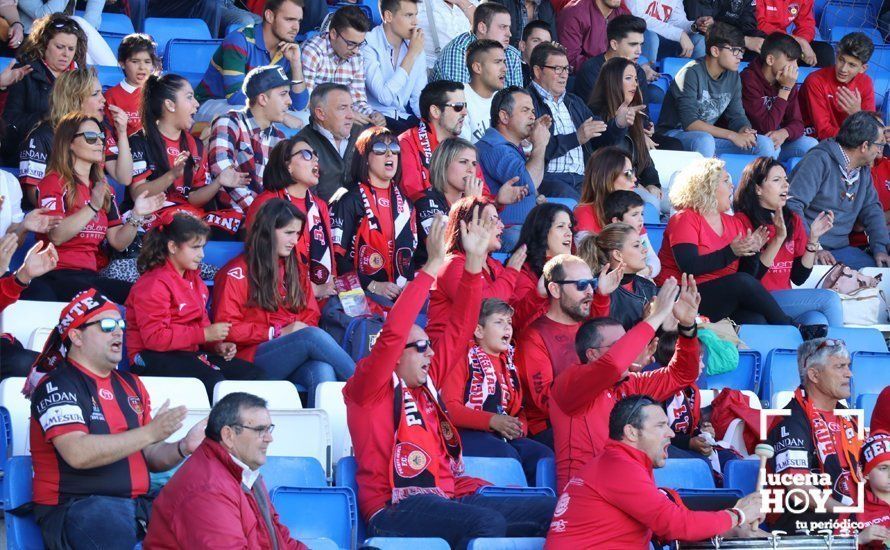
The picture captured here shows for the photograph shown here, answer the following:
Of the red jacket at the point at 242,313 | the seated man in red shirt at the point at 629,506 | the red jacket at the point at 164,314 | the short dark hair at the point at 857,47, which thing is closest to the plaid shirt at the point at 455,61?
the short dark hair at the point at 857,47

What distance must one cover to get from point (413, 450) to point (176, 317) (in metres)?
1.41

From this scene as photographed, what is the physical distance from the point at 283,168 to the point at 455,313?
4.95ft

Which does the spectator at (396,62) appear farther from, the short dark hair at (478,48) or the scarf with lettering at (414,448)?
the scarf with lettering at (414,448)

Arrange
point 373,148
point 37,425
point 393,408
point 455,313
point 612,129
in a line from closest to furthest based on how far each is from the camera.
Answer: point 37,425
point 393,408
point 455,313
point 373,148
point 612,129

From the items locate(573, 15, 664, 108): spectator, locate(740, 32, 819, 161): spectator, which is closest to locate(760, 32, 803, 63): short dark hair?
locate(740, 32, 819, 161): spectator

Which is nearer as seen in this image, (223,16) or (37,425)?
(37,425)

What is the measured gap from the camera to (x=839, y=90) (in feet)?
33.3

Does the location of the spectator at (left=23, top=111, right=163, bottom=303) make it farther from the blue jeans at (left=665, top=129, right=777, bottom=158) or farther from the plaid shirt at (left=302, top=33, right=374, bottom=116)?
the blue jeans at (left=665, top=129, right=777, bottom=158)

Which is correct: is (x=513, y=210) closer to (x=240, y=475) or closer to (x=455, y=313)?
(x=455, y=313)

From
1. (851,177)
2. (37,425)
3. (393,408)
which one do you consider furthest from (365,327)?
(851,177)

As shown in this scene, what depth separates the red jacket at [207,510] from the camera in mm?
4410

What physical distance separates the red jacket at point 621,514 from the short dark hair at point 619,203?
94.2 inches

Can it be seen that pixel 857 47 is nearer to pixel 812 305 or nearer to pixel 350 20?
pixel 812 305

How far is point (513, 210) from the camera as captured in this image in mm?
7844
